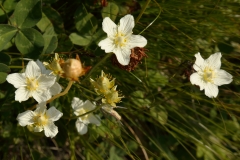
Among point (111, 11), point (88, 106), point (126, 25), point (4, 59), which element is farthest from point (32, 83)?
point (111, 11)

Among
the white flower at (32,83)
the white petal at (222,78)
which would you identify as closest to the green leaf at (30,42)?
the white flower at (32,83)

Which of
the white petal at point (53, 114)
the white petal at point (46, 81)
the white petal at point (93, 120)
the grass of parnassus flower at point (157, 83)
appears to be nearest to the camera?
the white petal at point (46, 81)

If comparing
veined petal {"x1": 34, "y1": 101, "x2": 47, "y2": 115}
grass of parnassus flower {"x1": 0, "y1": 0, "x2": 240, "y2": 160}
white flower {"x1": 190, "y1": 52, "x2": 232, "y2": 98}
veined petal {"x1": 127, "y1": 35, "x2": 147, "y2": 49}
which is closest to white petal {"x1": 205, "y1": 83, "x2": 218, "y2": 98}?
white flower {"x1": 190, "y1": 52, "x2": 232, "y2": 98}

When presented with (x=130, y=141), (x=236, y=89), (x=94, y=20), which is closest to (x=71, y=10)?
(x=94, y=20)

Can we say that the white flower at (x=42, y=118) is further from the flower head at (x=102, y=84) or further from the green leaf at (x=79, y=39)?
the green leaf at (x=79, y=39)

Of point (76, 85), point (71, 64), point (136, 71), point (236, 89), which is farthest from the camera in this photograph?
point (236, 89)

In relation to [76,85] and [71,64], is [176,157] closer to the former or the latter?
[76,85]

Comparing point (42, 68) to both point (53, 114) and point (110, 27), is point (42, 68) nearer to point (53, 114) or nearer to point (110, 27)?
point (53, 114)
